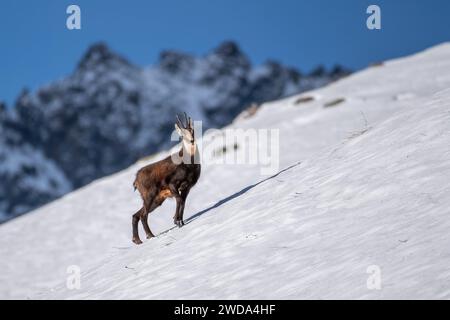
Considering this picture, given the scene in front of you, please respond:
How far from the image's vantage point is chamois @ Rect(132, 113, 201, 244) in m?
15.0

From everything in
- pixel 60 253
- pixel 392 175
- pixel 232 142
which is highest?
pixel 392 175

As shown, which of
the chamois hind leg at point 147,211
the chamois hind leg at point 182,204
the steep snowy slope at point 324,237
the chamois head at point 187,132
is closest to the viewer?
the steep snowy slope at point 324,237

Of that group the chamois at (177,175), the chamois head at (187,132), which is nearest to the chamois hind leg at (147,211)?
the chamois at (177,175)

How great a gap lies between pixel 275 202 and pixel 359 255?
438cm

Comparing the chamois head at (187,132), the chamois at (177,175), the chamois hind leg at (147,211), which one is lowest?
the chamois hind leg at (147,211)

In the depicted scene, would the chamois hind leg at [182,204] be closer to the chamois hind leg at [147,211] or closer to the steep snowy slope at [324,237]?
the steep snowy slope at [324,237]

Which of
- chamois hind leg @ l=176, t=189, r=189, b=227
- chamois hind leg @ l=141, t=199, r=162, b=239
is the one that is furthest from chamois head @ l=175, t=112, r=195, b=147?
chamois hind leg @ l=141, t=199, r=162, b=239

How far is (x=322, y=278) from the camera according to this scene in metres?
8.88

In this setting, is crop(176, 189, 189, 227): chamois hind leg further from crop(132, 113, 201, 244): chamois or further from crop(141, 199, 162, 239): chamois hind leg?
crop(141, 199, 162, 239): chamois hind leg

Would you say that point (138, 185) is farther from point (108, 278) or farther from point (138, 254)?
point (108, 278)

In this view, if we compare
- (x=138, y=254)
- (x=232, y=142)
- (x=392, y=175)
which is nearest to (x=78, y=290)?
(x=138, y=254)

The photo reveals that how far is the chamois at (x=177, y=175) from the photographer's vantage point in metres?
15.0

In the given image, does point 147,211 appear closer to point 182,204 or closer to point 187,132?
point 182,204

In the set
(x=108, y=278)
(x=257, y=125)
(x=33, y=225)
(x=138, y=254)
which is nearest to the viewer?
(x=108, y=278)
